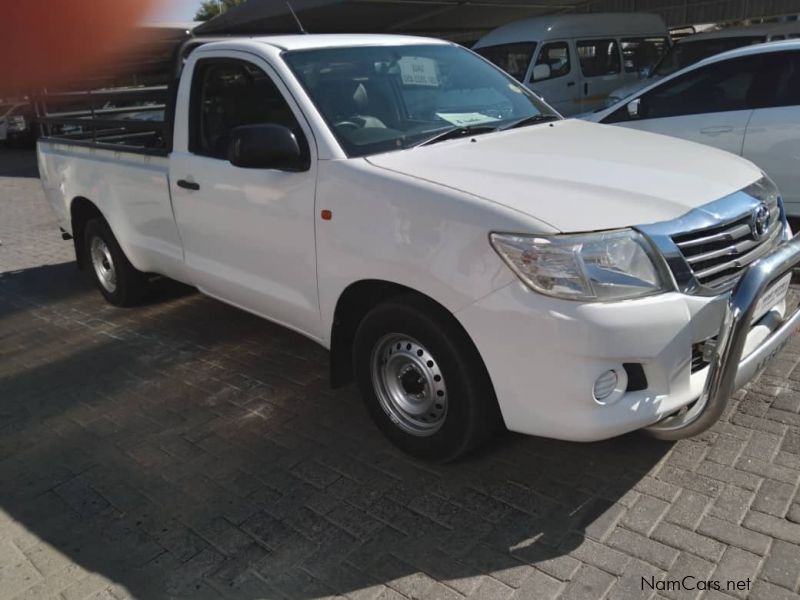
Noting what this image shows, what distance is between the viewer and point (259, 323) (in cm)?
539

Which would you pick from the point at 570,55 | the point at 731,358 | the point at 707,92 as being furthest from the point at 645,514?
the point at 570,55

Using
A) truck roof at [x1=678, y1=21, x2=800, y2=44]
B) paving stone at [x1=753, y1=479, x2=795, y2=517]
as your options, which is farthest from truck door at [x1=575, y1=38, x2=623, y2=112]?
paving stone at [x1=753, y1=479, x2=795, y2=517]

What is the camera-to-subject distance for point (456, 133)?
144 inches

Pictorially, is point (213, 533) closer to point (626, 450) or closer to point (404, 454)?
point (404, 454)

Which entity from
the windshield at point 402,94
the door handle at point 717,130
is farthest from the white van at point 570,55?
the windshield at point 402,94

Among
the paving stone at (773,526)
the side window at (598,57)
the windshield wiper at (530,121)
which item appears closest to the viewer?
the paving stone at (773,526)

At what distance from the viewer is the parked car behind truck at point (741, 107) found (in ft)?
19.3

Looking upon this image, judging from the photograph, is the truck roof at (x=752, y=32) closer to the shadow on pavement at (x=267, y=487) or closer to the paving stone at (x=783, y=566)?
the shadow on pavement at (x=267, y=487)

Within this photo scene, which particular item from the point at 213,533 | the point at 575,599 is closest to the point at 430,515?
the point at 575,599

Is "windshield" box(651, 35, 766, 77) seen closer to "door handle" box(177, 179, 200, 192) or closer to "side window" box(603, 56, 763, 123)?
"side window" box(603, 56, 763, 123)

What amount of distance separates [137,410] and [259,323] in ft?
4.62

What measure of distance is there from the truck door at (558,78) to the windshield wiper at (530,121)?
778cm

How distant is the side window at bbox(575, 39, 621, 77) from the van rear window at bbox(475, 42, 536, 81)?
3.14 ft

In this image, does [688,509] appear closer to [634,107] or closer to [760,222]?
[760,222]
